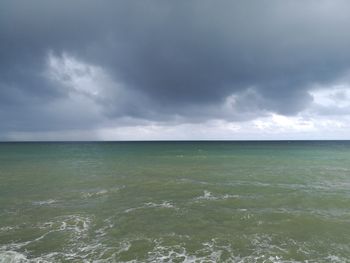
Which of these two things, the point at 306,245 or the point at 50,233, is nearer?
the point at 306,245

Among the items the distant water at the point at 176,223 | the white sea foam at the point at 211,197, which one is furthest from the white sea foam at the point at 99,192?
the white sea foam at the point at 211,197

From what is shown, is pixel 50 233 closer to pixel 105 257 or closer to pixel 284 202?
pixel 105 257

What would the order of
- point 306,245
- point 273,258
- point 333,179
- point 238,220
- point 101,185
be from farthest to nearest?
point 333,179 < point 101,185 < point 238,220 < point 306,245 < point 273,258

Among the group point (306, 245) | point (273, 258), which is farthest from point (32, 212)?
point (306, 245)

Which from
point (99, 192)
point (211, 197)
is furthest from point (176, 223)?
point (99, 192)

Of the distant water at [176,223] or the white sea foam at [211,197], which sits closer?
the distant water at [176,223]

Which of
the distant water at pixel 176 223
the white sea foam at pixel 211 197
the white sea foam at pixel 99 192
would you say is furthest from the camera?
the white sea foam at pixel 99 192

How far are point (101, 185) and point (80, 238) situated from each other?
1872cm

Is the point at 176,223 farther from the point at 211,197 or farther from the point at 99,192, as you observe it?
the point at 99,192

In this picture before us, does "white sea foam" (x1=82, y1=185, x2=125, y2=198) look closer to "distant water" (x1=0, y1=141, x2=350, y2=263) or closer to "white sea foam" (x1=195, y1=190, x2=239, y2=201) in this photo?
"distant water" (x1=0, y1=141, x2=350, y2=263)

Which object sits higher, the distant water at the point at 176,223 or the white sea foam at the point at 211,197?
the white sea foam at the point at 211,197

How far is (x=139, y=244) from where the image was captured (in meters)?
15.9

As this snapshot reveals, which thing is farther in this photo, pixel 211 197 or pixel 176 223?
pixel 211 197

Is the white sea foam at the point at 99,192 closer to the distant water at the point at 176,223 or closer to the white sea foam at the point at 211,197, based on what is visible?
the distant water at the point at 176,223
